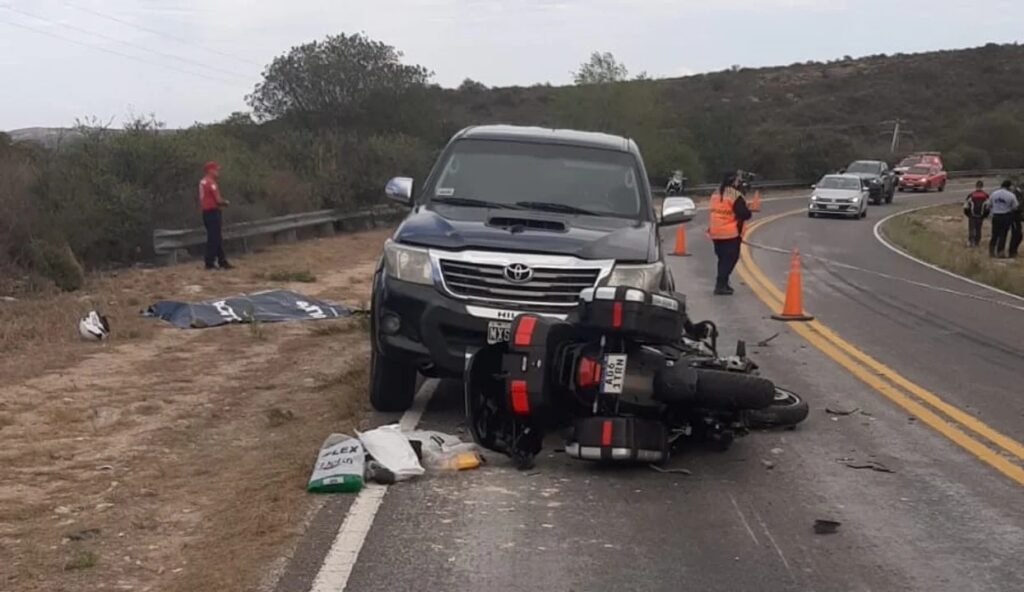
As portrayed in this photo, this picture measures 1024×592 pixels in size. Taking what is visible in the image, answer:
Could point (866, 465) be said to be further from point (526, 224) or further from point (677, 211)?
point (677, 211)

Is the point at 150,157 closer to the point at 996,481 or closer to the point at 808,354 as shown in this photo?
the point at 808,354

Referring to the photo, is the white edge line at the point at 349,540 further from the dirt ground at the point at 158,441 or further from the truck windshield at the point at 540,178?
the truck windshield at the point at 540,178

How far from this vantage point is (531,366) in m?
6.95

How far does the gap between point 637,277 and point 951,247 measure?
24.0 meters

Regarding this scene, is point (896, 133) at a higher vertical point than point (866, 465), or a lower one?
higher

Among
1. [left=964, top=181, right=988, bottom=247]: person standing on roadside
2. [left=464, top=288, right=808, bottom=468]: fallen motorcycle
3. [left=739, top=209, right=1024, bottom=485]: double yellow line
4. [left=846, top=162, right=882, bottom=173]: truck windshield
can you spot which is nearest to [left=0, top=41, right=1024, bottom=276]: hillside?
[left=846, top=162, right=882, bottom=173]: truck windshield

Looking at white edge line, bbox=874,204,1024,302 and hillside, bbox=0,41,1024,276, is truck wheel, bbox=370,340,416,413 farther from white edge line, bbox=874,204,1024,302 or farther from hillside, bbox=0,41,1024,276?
white edge line, bbox=874,204,1024,302

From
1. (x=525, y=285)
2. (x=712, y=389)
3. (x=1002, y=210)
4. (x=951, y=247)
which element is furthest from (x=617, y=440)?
(x=951, y=247)

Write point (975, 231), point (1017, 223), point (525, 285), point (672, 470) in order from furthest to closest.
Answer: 1. point (975, 231)
2. point (1017, 223)
3. point (525, 285)
4. point (672, 470)

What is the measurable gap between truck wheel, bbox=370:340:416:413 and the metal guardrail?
12860 millimetres

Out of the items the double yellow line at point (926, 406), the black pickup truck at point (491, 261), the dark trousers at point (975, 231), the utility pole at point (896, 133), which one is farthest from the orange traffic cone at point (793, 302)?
the utility pole at point (896, 133)

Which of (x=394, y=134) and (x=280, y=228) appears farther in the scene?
(x=394, y=134)

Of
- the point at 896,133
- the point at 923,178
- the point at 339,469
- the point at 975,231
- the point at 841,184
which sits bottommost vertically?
the point at 923,178

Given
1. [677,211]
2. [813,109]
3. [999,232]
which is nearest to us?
[677,211]
